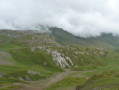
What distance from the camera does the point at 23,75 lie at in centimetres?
13050

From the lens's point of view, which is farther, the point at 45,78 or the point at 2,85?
the point at 45,78

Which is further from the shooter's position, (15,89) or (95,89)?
(15,89)

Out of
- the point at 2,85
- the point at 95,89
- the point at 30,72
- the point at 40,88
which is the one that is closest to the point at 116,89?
the point at 95,89

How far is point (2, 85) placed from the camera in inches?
3930

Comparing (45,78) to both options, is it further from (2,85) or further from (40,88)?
(2,85)

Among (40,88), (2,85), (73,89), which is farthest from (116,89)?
(2,85)

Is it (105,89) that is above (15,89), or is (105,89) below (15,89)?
above

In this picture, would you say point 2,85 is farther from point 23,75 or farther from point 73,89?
point 73,89

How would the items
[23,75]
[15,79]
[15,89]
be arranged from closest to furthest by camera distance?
1. [15,89]
2. [15,79]
3. [23,75]

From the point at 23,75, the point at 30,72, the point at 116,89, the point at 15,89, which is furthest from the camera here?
the point at 30,72

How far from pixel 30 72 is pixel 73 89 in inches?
2388

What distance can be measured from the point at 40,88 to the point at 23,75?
101ft

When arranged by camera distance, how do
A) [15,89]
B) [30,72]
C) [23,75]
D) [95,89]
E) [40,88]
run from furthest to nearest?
1. [30,72]
2. [23,75]
3. [40,88]
4. [15,89]
5. [95,89]

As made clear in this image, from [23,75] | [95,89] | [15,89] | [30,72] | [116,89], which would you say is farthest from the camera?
[30,72]
